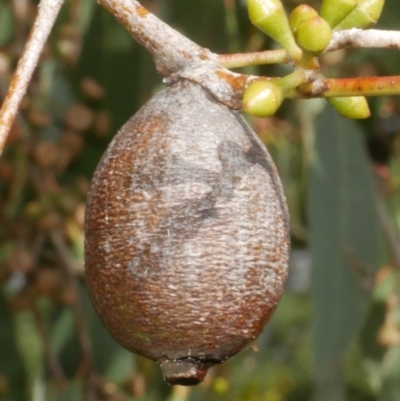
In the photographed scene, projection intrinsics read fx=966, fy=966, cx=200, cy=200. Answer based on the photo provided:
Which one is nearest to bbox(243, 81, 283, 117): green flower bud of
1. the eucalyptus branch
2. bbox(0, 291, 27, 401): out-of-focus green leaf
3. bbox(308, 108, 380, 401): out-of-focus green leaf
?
the eucalyptus branch

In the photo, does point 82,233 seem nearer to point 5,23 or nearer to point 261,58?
point 5,23

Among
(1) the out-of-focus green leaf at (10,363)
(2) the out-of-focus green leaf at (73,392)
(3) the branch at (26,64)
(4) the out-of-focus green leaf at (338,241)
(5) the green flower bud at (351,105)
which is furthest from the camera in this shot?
(1) the out-of-focus green leaf at (10,363)

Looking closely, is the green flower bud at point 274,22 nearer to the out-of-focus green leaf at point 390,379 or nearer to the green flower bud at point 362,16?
the green flower bud at point 362,16

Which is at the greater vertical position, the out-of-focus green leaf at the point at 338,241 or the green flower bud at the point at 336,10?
the green flower bud at the point at 336,10

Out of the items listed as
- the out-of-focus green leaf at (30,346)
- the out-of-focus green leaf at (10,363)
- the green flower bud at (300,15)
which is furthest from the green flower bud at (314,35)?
the out-of-focus green leaf at (10,363)

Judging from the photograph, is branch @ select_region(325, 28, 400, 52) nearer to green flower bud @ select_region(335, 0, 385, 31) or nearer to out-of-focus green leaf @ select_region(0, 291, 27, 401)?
green flower bud @ select_region(335, 0, 385, 31)

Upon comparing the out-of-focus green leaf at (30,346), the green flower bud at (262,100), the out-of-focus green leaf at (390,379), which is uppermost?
the green flower bud at (262,100)

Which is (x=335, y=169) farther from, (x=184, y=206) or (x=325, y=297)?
(x=184, y=206)

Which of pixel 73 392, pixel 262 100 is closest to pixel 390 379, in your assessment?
pixel 73 392
